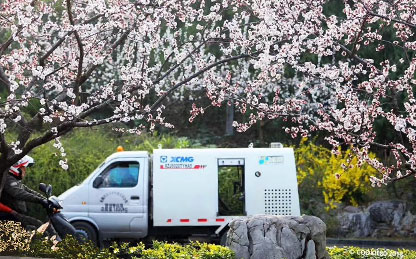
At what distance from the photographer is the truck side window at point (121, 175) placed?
15516mm

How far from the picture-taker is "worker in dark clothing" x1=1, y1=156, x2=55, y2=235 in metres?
10.4

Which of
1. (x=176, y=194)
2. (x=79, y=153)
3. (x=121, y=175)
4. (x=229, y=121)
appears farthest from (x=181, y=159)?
(x=229, y=121)

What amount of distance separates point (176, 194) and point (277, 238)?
6300 mm

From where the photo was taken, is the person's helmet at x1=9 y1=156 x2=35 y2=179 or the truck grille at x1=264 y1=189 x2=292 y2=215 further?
the truck grille at x1=264 y1=189 x2=292 y2=215

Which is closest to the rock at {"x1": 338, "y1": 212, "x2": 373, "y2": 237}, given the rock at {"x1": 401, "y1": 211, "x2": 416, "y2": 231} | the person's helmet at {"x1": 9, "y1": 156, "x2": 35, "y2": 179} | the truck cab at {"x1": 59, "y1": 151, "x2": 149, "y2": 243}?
the rock at {"x1": 401, "y1": 211, "x2": 416, "y2": 231}

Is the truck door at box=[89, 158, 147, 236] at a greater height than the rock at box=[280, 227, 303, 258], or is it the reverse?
the truck door at box=[89, 158, 147, 236]

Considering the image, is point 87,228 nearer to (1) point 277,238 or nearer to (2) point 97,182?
(2) point 97,182

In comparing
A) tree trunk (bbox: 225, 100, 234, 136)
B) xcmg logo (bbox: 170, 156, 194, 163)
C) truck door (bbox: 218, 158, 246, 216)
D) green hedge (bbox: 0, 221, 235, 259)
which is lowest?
green hedge (bbox: 0, 221, 235, 259)

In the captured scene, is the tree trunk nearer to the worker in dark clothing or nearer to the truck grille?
the truck grille

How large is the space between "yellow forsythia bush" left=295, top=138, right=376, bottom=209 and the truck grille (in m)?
3.87

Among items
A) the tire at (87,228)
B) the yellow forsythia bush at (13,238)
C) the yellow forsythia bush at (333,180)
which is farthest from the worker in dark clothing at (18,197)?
the yellow forsythia bush at (333,180)

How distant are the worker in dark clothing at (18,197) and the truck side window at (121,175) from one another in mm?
4548

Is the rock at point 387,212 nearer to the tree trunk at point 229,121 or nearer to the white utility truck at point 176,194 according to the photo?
the white utility truck at point 176,194

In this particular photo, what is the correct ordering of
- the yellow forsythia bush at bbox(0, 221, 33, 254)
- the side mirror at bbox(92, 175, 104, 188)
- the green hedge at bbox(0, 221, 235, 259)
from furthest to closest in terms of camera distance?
the side mirror at bbox(92, 175, 104, 188) < the yellow forsythia bush at bbox(0, 221, 33, 254) < the green hedge at bbox(0, 221, 235, 259)
